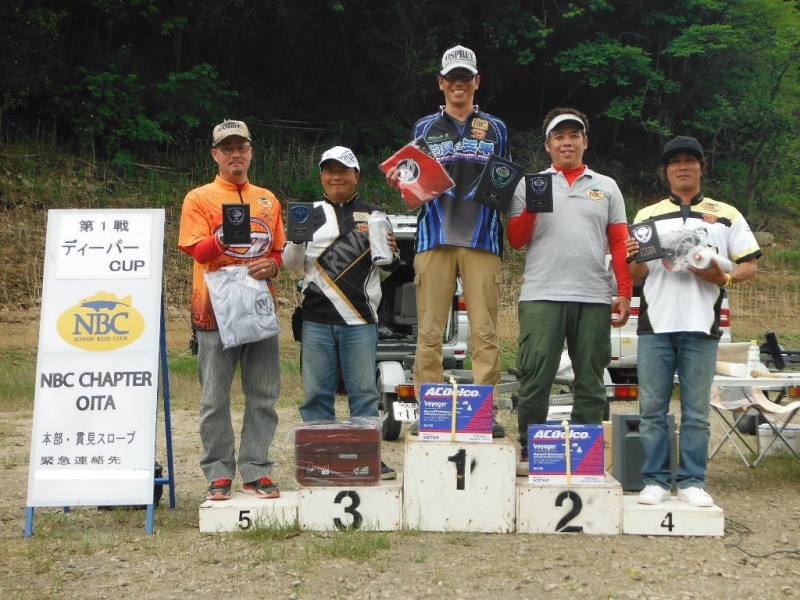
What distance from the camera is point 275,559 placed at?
4.73 metres

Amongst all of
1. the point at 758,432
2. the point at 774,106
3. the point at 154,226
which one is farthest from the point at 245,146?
the point at 774,106

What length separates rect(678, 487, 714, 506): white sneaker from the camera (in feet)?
17.5

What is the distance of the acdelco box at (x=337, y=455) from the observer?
5363 mm

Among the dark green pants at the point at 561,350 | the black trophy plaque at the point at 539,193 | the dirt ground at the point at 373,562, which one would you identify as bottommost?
the dirt ground at the point at 373,562

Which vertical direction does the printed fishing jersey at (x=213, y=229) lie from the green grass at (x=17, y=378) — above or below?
above

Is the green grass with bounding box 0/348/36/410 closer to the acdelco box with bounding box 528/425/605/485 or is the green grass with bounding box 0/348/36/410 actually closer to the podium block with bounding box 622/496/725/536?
the acdelco box with bounding box 528/425/605/485

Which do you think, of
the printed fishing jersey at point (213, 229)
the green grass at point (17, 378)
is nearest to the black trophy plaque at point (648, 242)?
the printed fishing jersey at point (213, 229)

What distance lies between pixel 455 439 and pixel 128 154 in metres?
18.8

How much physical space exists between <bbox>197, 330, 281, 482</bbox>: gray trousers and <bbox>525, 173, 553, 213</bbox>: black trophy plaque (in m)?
1.66

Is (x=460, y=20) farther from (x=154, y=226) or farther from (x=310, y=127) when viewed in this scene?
(x=154, y=226)

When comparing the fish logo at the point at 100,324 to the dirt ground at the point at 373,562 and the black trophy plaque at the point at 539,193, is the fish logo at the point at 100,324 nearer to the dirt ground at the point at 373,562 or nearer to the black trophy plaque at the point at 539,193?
the dirt ground at the point at 373,562

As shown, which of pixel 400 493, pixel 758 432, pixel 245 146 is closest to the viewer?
pixel 400 493

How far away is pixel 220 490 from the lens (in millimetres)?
5406

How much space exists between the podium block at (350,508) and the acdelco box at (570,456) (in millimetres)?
784
